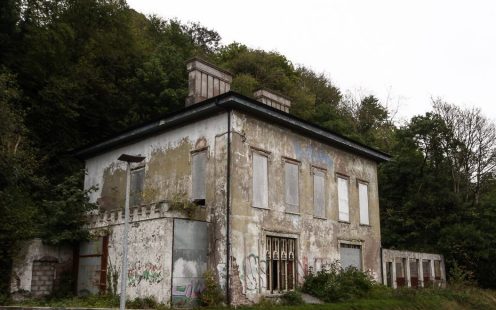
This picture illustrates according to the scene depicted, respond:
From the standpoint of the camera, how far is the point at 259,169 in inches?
701

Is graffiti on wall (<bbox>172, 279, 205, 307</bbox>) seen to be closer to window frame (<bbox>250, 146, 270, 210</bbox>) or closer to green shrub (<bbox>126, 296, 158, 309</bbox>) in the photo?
green shrub (<bbox>126, 296, 158, 309</bbox>)

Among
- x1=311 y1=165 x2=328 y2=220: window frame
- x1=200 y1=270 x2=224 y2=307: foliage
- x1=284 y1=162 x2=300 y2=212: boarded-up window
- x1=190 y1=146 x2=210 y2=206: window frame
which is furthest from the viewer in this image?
x1=311 y1=165 x2=328 y2=220: window frame

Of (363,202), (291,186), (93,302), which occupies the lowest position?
(93,302)

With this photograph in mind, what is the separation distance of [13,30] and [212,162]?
44.5ft

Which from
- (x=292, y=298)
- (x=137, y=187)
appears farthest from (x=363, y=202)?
(x=137, y=187)

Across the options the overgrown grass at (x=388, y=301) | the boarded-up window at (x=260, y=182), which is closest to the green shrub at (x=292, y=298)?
the overgrown grass at (x=388, y=301)

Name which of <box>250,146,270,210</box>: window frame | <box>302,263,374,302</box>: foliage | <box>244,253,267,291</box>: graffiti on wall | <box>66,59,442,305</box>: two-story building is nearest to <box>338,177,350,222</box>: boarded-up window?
<box>66,59,442,305</box>: two-story building

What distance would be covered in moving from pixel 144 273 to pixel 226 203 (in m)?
3.30

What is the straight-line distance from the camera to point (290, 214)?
60.8ft

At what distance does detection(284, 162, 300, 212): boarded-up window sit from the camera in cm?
1873

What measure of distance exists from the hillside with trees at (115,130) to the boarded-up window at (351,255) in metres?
7.97

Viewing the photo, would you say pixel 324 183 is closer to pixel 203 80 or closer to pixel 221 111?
pixel 221 111

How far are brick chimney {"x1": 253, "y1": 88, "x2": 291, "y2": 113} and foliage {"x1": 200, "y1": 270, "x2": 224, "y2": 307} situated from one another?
8.88 meters

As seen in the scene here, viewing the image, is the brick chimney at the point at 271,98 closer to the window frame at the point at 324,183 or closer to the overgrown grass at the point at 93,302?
the window frame at the point at 324,183
